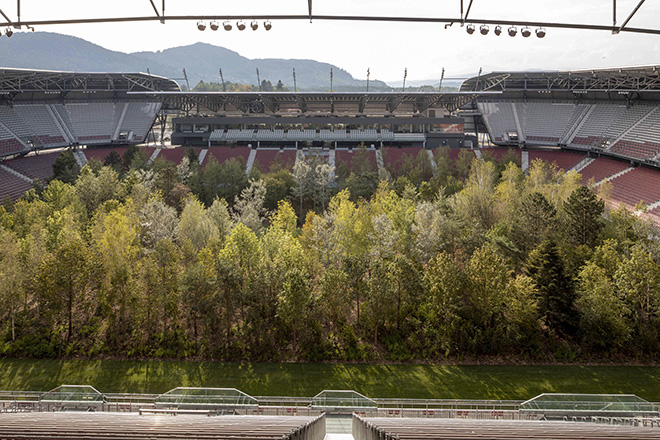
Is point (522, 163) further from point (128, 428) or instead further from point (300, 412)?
point (128, 428)

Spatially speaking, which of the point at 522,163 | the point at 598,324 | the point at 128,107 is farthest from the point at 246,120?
the point at 598,324

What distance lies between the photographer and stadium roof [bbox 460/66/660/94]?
2055 inches

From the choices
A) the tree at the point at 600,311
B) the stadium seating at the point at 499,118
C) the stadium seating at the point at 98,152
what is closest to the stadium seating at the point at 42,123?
the stadium seating at the point at 98,152

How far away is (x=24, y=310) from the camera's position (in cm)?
2714

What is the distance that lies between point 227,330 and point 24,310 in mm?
13086

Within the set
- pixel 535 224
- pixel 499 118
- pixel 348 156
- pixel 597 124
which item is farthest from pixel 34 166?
pixel 597 124

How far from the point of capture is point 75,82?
66.8 metres

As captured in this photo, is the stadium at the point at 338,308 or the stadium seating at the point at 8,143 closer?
the stadium at the point at 338,308

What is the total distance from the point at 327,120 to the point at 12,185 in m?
44.4

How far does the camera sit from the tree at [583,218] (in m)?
29.8

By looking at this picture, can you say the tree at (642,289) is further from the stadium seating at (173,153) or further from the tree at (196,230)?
the stadium seating at (173,153)

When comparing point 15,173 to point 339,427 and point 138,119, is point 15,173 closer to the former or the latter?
point 138,119

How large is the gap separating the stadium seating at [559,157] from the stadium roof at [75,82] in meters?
60.6

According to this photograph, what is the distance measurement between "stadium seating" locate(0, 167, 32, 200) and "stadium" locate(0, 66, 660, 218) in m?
3.93
